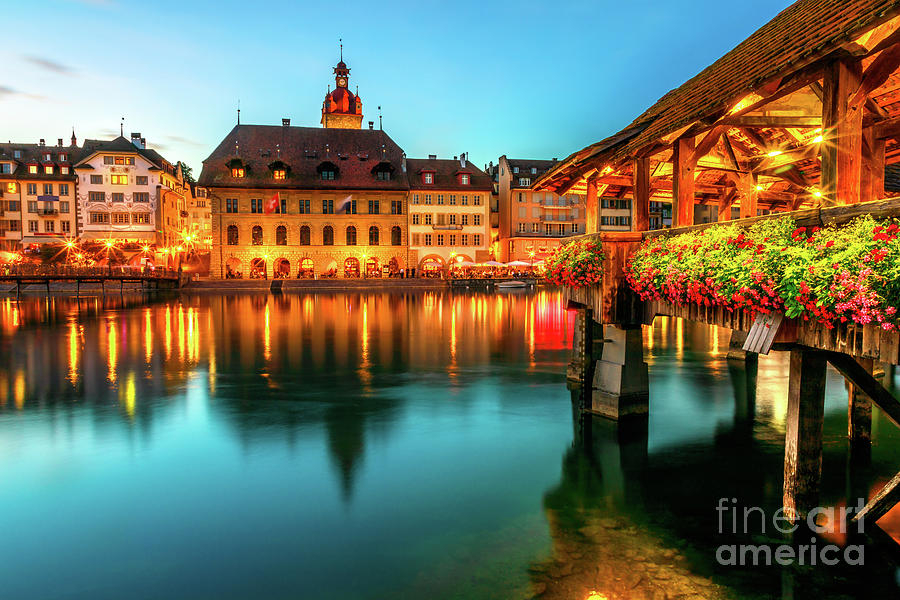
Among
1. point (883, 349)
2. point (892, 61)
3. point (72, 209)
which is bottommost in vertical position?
point (883, 349)

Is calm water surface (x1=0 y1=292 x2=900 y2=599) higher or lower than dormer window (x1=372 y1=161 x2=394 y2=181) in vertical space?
lower

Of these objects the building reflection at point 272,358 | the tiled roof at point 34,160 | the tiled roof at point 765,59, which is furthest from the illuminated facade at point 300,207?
the tiled roof at point 765,59

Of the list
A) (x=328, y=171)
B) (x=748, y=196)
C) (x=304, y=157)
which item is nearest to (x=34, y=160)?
(x=304, y=157)

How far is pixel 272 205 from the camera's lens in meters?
75.4

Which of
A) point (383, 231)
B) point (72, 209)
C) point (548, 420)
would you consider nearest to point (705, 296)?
point (548, 420)

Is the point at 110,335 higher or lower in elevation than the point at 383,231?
lower

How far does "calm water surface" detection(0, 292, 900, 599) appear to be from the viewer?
7953mm

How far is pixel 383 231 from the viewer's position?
80.1m

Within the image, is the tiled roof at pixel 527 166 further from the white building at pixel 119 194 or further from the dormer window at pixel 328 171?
the white building at pixel 119 194

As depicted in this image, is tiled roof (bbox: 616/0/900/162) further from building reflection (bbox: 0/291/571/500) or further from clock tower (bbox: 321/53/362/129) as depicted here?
clock tower (bbox: 321/53/362/129)

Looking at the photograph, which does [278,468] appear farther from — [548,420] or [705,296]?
[705,296]

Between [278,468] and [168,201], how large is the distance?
8629cm

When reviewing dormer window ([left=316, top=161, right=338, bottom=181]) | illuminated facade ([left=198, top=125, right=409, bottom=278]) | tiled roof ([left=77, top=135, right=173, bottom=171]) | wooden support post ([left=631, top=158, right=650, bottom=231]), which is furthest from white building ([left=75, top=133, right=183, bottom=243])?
wooden support post ([left=631, top=158, right=650, bottom=231])

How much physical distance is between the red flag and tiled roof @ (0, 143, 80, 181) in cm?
2768
